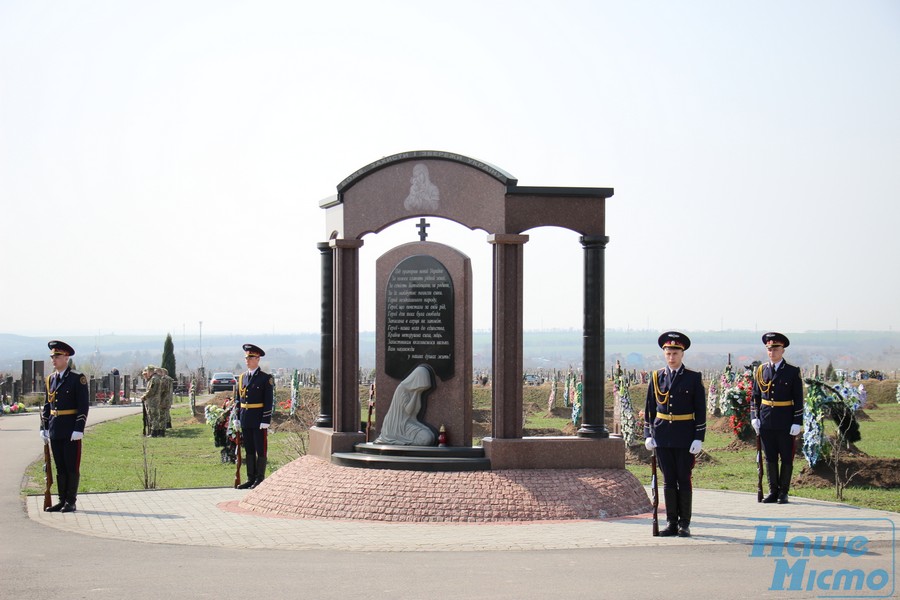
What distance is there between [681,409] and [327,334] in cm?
528

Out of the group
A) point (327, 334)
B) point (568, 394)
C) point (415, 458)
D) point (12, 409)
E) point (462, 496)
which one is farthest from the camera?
point (568, 394)

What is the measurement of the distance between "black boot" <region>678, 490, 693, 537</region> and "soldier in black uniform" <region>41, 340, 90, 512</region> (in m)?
6.81

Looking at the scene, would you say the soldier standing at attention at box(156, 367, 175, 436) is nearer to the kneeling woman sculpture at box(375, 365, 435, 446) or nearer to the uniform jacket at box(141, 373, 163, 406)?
the uniform jacket at box(141, 373, 163, 406)

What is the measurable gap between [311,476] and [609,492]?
3.43 m

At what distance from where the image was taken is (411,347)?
14102 millimetres

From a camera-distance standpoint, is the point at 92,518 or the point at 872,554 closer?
the point at 872,554

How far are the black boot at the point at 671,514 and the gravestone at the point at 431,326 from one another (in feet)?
11.3

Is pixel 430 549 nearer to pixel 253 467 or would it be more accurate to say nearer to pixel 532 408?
pixel 253 467

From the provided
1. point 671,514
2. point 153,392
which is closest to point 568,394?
point 153,392

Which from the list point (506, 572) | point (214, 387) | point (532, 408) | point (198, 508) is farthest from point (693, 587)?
point (214, 387)

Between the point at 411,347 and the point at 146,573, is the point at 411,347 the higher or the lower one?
the higher one

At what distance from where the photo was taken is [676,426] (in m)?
11.1

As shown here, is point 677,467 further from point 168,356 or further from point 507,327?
point 168,356

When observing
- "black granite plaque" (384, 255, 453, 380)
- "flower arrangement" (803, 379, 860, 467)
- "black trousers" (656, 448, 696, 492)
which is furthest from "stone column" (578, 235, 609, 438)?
"flower arrangement" (803, 379, 860, 467)
